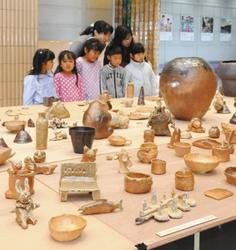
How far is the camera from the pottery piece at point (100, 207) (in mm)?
1236

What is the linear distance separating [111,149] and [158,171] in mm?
388

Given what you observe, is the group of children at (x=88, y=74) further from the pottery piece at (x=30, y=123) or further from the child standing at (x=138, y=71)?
the pottery piece at (x=30, y=123)

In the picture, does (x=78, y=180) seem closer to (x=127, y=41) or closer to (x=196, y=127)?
(x=196, y=127)

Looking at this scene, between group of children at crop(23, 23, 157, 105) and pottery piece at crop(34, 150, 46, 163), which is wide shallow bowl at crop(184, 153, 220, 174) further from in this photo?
group of children at crop(23, 23, 157, 105)

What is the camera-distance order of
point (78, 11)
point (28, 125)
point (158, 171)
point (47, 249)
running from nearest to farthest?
point (47, 249) → point (158, 171) → point (28, 125) → point (78, 11)

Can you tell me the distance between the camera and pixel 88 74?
13.1 ft

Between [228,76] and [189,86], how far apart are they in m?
1.28

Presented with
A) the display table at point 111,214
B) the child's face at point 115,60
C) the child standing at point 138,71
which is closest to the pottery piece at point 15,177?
the display table at point 111,214

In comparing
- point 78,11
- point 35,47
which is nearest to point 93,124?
point 35,47

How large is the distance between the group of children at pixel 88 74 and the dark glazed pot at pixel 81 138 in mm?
1779

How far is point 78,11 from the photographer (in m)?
5.79

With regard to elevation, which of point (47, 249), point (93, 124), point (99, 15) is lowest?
point (47, 249)

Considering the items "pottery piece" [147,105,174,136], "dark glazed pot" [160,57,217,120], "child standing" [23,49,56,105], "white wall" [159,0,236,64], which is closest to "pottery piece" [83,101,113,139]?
"pottery piece" [147,105,174,136]

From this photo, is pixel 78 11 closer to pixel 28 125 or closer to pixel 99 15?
pixel 99 15
